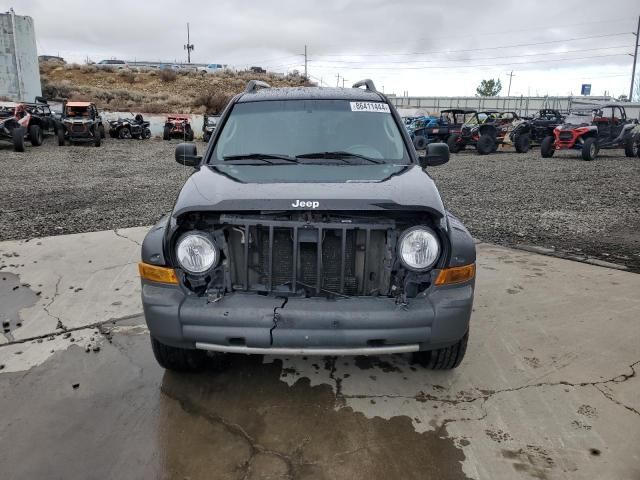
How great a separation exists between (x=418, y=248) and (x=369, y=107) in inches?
67.8

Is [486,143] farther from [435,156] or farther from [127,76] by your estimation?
[127,76]

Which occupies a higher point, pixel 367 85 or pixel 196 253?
pixel 367 85

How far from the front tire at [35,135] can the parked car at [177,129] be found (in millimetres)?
6390

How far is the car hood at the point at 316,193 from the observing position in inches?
96.7

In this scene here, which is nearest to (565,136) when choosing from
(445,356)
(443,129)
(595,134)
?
(595,134)

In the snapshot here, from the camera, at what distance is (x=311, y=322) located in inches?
93.5

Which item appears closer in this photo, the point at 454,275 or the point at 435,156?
the point at 454,275

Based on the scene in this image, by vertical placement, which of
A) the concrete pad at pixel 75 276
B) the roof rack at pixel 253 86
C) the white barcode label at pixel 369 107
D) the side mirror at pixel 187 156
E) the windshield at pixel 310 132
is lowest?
the concrete pad at pixel 75 276

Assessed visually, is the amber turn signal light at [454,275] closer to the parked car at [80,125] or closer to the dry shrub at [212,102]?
the parked car at [80,125]

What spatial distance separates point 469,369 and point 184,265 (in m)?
1.89

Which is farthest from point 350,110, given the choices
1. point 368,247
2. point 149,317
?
point 149,317

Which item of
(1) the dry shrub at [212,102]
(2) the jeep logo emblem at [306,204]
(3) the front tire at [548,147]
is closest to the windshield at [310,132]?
(2) the jeep logo emblem at [306,204]

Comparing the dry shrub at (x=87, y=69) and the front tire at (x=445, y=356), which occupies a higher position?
the dry shrub at (x=87, y=69)

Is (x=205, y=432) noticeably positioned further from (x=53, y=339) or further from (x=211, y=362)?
(x=53, y=339)
